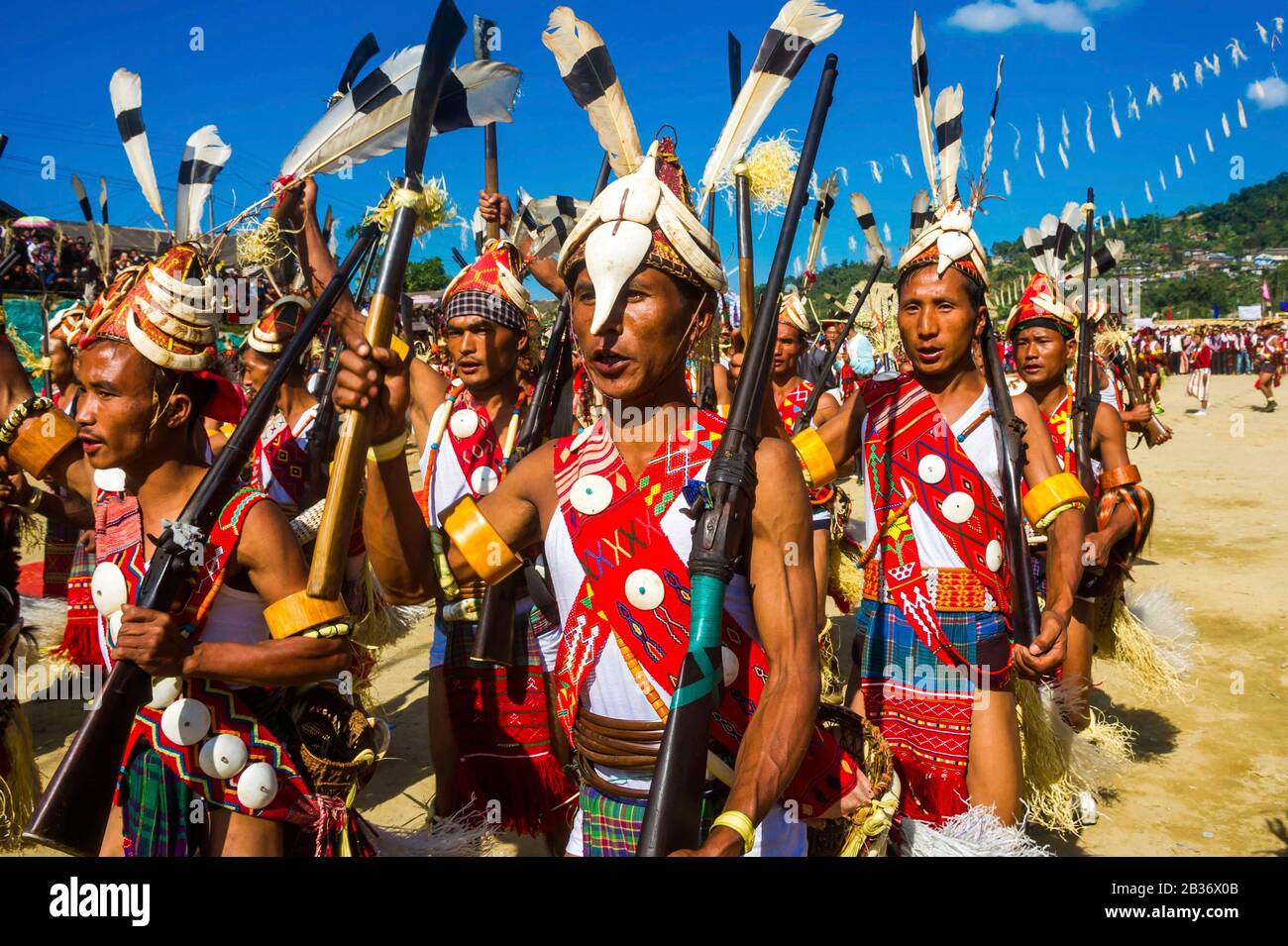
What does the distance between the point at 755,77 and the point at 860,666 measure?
8.76ft

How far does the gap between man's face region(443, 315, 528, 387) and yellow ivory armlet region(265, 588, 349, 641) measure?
7.12 feet

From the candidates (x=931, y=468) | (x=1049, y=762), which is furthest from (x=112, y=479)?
(x=1049, y=762)

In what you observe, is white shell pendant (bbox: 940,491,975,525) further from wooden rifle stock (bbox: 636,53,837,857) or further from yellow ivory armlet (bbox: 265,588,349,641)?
yellow ivory armlet (bbox: 265,588,349,641)

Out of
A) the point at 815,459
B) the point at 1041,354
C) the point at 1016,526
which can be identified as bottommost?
the point at 1016,526

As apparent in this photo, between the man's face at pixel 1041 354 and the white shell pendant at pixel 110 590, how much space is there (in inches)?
224

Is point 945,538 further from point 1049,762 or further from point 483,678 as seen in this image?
point 483,678

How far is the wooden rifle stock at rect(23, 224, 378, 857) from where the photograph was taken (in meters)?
2.52

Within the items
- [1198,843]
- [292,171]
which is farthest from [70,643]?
[1198,843]

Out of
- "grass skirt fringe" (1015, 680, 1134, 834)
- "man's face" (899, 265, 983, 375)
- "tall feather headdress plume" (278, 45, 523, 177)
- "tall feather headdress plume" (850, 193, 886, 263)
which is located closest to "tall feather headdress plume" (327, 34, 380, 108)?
"tall feather headdress plume" (278, 45, 523, 177)

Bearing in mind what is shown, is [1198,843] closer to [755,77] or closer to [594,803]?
[594,803]

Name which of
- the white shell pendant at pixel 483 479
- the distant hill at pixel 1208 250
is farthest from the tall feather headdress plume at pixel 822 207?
the distant hill at pixel 1208 250

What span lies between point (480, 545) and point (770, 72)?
155 centimetres

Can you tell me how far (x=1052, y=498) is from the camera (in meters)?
4.29

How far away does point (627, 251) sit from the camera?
2.34 meters
